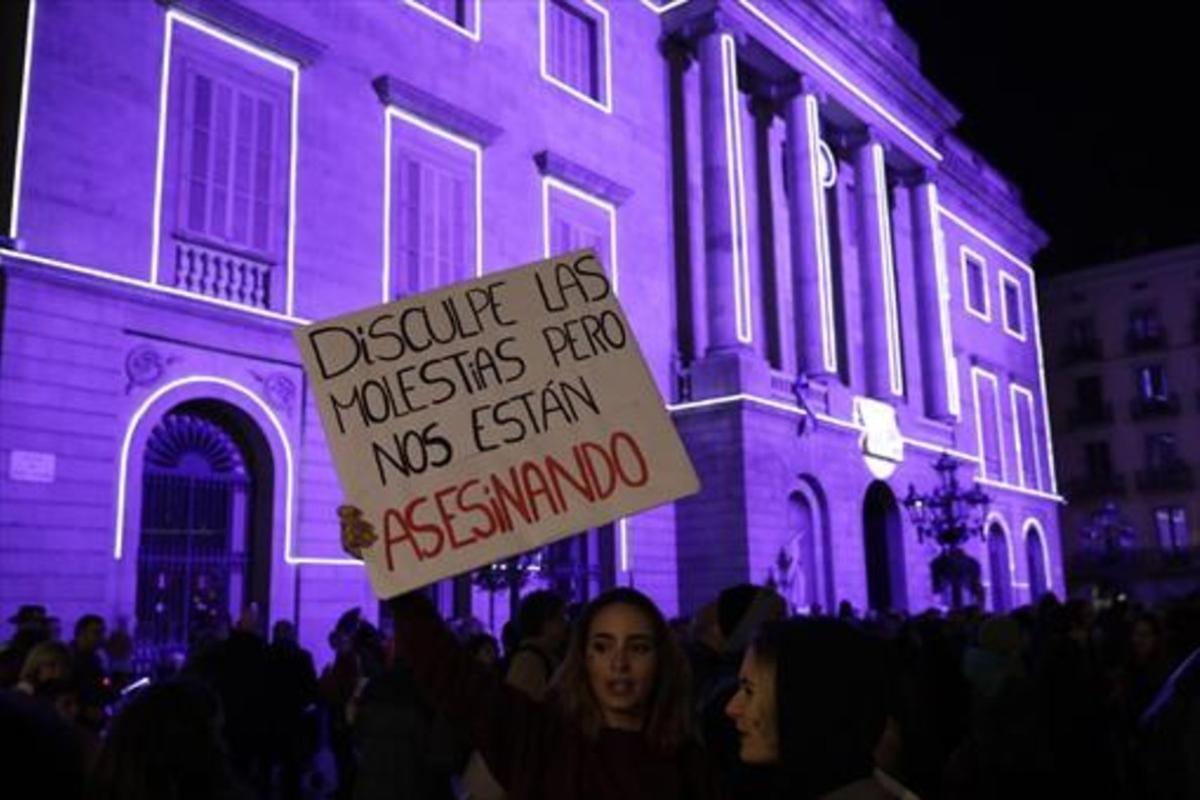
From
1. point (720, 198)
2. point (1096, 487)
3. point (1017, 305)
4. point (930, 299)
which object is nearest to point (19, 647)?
point (720, 198)

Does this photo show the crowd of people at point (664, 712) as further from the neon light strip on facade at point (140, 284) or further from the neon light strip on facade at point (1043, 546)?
the neon light strip on facade at point (1043, 546)

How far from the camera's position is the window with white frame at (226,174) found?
1330 centimetres

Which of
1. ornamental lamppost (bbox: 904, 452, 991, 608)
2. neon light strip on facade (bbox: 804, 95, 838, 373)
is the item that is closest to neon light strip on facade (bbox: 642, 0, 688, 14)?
neon light strip on facade (bbox: 804, 95, 838, 373)

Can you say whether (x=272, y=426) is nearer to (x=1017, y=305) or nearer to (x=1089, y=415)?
(x=1017, y=305)

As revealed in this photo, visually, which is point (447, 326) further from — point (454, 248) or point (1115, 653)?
point (454, 248)

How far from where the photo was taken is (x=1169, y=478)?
42.3 m

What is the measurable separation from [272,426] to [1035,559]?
94.6 feet

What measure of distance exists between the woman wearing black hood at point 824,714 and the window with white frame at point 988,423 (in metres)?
32.4

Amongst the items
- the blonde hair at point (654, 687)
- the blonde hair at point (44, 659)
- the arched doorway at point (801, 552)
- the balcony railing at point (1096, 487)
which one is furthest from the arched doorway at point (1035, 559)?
the blonde hair at point (654, 687)

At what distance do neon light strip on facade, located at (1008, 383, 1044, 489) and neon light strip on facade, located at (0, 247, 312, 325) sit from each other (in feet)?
92.8

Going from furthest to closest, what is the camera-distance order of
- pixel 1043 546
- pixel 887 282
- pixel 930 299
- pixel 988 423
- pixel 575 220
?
pixel 1043 546 < pixel 988 423 < pixel 930 299 < pixel 887 282 < pixel 575 220

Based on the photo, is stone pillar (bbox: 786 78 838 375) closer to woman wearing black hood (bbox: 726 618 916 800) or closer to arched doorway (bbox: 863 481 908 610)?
arched doorway (bbox: 863 481 908 610)

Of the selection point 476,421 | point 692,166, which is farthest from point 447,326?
point 692,166

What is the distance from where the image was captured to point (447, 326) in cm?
345
